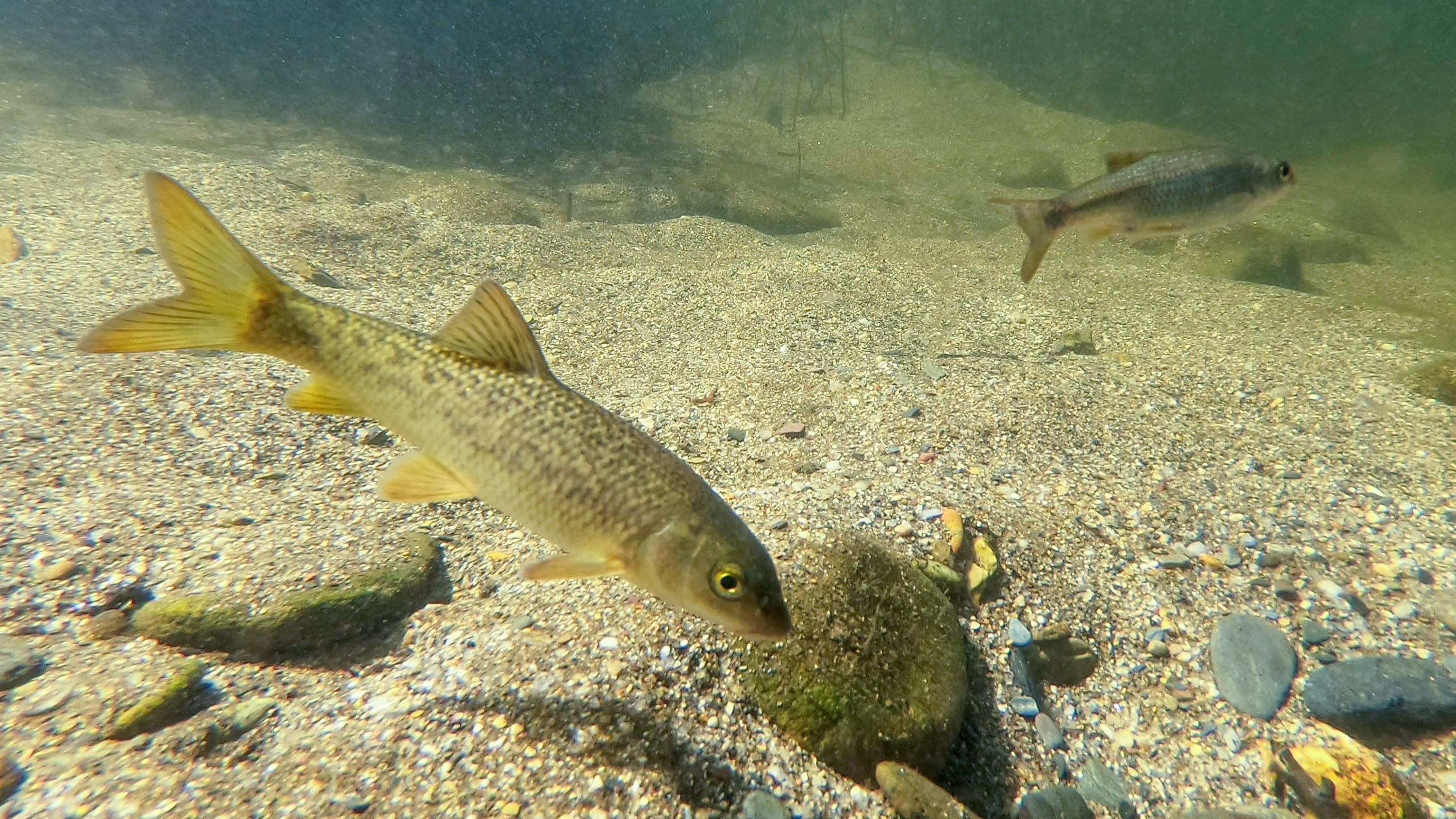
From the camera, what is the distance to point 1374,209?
12.7 m

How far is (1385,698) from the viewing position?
2605mm

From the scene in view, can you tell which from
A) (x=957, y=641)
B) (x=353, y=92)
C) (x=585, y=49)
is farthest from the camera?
(x=585, y=49)

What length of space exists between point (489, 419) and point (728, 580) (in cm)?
89

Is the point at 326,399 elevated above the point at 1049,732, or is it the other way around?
the point at 326,399

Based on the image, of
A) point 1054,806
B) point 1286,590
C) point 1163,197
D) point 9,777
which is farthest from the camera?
point 1163,197

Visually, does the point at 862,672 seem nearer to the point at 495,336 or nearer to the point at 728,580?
the point at 728,580

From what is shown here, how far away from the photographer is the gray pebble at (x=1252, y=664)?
274 centimetres

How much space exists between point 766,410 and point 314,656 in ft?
10.5

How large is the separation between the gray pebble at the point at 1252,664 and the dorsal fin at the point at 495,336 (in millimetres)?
3303

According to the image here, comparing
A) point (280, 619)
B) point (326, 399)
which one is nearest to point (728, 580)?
point (326, 399)

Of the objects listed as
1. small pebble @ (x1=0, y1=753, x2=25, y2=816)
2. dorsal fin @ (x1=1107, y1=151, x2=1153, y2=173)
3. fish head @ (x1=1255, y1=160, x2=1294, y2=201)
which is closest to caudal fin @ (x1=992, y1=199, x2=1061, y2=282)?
dorsal fin @ (x1=1107, y1=151, x2=1153, y2=173)

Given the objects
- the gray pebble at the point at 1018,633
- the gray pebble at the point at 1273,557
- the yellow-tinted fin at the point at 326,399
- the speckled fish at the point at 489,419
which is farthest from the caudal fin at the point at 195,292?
the gray pebble at the point at 1273,557

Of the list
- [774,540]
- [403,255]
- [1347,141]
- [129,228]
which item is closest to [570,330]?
[403,255]

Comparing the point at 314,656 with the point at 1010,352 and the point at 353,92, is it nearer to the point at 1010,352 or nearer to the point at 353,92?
the point at 1010,352
